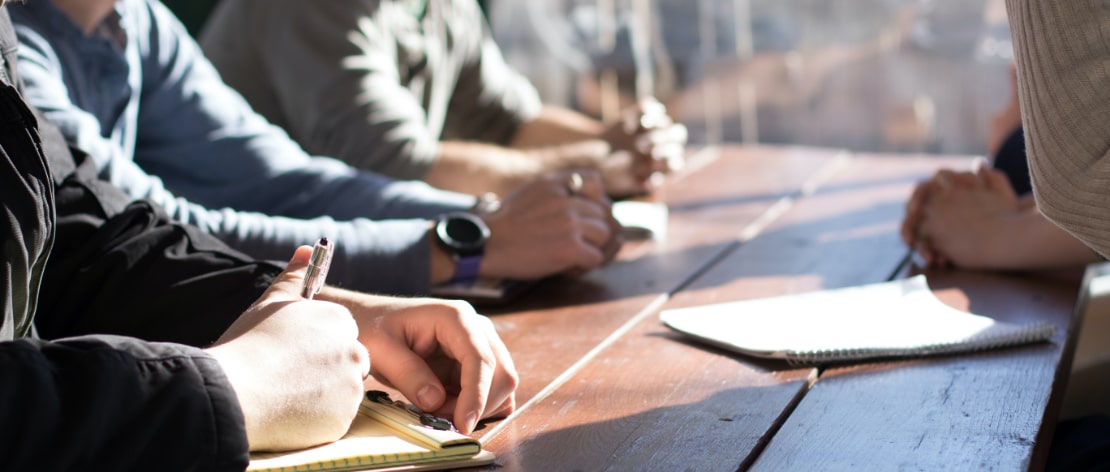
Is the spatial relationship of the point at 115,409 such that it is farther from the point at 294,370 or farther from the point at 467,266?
the point at 467,266

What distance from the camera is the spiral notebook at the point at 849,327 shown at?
41.0 inches

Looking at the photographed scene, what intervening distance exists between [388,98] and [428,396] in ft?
4.10

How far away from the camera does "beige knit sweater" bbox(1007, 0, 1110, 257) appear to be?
2.85ft

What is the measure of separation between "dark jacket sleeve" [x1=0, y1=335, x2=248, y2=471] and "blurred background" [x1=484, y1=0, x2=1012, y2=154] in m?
4.32

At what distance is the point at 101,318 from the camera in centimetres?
106

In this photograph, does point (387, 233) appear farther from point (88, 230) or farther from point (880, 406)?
point (880, 406)

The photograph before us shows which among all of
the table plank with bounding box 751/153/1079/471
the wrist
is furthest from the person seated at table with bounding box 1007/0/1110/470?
the wrist

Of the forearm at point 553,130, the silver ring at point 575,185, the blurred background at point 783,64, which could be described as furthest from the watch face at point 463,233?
the blurred background at point 783,64

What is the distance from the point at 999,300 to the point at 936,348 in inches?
11.4

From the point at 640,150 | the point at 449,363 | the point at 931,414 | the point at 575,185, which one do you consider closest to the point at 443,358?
the point at 449,363

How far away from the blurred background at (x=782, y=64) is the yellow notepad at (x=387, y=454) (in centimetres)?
Answer: 419

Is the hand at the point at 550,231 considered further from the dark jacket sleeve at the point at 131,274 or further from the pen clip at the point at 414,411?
the pen clip at the point at 414,411

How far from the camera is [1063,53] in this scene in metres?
0.88

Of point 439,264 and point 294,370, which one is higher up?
point 294,370
